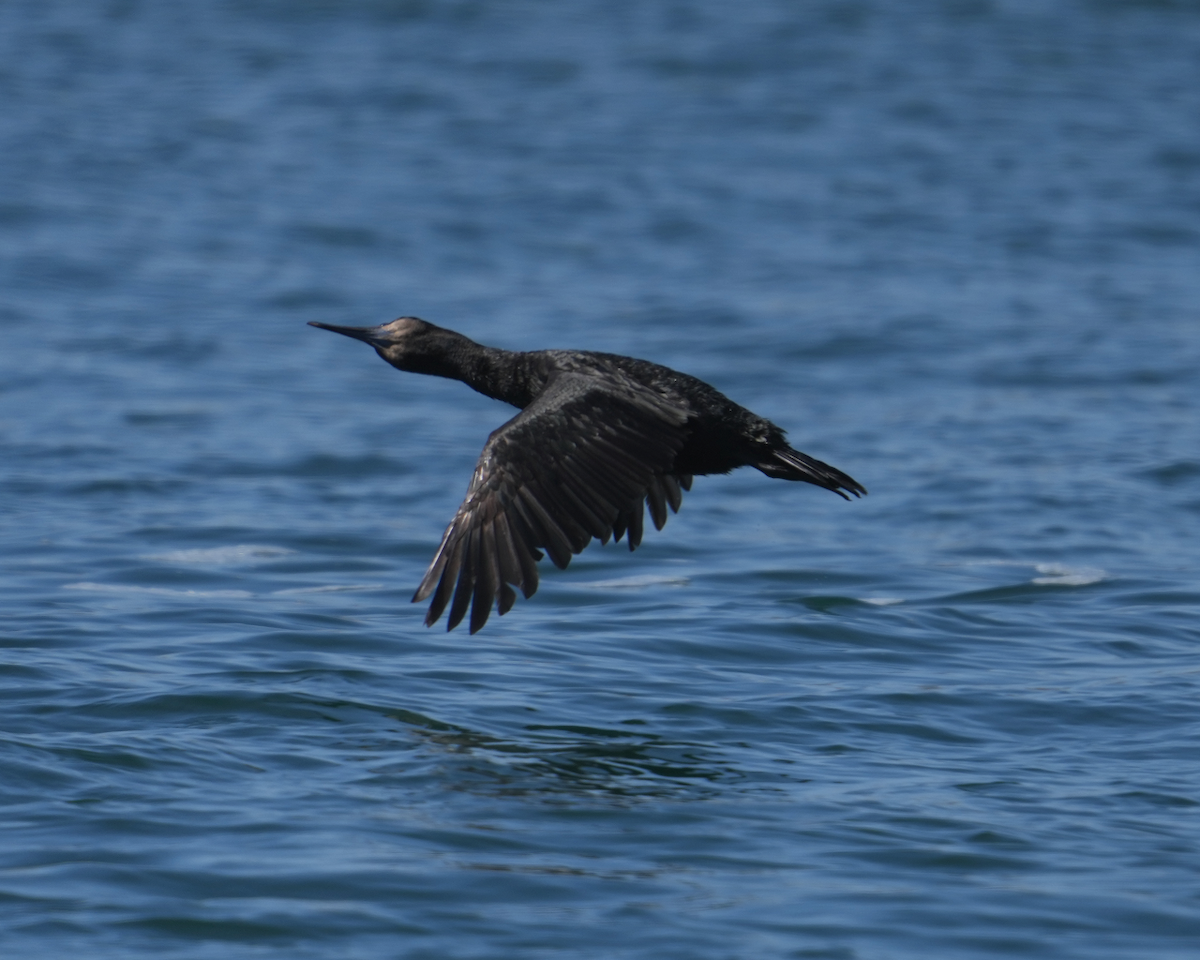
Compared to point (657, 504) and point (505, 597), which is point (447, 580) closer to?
point (505, 597)

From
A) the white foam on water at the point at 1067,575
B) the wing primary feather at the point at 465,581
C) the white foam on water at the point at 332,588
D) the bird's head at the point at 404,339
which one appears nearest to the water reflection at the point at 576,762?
the wing primary feather at the point at 465,581

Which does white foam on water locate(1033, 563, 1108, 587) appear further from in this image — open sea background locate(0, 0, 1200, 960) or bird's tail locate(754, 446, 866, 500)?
bird's tail locate(754, 446, 866, 500)

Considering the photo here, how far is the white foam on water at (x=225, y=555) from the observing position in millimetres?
10336

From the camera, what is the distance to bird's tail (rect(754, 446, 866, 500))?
7992mm

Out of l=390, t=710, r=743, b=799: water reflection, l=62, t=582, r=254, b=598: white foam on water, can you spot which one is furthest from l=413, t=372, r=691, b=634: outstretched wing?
A: l=62, t=582, r=254, b=598: white foam on water

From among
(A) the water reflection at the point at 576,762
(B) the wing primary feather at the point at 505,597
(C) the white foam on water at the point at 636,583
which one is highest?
(B) the wing primary feather at the point at 505,597

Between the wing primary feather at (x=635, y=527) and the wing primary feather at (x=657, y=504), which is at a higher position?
the wing primary feather at (x=657, y=504)

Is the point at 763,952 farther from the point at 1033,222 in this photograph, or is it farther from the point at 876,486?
the point at 1033,222

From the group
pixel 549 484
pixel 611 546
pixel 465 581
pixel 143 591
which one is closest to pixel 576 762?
pixel 465 581

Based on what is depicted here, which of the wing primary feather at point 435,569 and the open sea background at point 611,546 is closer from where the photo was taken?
the open sea background at point 611,546

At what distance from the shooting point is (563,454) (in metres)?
7.36

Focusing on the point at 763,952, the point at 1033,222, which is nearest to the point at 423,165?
the point at 1033,222

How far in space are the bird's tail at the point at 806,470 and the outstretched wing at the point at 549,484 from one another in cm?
54

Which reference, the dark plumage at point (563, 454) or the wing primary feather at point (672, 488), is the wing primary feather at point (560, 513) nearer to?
the dark plumage at point (563, 454)
